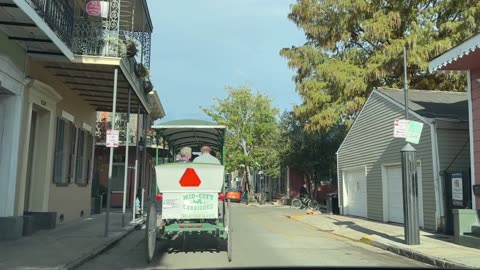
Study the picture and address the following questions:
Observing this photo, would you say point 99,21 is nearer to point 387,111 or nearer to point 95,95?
point 95,95

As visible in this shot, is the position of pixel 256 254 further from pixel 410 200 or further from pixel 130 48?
pixel 130 48

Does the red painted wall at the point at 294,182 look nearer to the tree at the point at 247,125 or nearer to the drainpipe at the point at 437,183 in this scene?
the tree at the point at 247,125

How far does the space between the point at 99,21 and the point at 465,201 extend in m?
11.6

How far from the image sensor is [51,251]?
1023cm

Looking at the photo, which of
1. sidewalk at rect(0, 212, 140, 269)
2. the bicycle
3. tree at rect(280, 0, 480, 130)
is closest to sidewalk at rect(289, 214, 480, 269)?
sidewalk at rect(0, 212, 140, 269)

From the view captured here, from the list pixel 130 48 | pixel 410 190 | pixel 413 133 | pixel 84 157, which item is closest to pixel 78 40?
pixel 130 48

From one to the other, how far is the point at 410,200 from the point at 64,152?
10.6m

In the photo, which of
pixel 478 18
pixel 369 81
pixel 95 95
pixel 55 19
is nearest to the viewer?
pixel 55 19

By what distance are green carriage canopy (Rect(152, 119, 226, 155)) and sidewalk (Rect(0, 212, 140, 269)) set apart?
286 cm

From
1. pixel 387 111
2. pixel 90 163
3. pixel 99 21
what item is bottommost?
pixel 90 163

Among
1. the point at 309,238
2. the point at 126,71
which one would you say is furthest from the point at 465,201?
the point at 126,71

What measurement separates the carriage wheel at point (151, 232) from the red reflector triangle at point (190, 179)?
2.39ft

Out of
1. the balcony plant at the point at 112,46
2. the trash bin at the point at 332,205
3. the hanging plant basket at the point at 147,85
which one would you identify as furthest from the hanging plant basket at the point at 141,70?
the trash bin at the point at 332,205

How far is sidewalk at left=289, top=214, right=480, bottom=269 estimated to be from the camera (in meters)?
10.2
